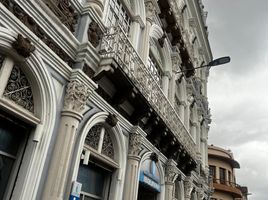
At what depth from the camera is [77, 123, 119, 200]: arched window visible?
5.79 metres

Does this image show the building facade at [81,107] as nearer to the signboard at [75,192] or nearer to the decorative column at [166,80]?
the signboard at [75,192]

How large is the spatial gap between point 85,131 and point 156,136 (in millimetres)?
3707

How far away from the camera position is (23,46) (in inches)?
164

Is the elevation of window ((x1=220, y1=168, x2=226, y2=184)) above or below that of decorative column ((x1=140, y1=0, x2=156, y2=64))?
above

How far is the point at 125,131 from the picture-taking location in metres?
7.19

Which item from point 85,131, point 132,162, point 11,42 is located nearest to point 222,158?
point 132,162

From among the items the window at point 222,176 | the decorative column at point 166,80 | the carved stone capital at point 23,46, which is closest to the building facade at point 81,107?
the carved stone capital at point 23,46

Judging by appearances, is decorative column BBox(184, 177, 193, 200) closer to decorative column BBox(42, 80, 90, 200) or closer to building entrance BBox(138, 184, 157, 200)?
building entrance BBox(138, 184, 157, 200)

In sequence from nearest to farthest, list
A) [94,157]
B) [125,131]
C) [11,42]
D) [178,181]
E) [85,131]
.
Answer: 1. [11,42]
2. [85,131]
3. [94,157]
4. [125,131]
5. [178,181]

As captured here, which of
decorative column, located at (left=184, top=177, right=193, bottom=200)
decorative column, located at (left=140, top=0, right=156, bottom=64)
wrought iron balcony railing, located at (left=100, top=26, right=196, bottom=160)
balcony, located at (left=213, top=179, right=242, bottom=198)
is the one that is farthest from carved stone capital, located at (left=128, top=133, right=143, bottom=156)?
balcony, located at (left=213, top=179, right=242, bottom=198)

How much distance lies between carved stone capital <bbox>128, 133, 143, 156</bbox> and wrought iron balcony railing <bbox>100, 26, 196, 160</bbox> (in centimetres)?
95

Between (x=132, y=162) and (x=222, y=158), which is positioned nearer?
(x=132, y=162)

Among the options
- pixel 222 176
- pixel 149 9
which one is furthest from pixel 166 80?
pixel 222 176

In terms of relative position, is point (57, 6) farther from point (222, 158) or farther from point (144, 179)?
point (222, 158)
